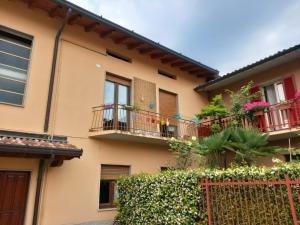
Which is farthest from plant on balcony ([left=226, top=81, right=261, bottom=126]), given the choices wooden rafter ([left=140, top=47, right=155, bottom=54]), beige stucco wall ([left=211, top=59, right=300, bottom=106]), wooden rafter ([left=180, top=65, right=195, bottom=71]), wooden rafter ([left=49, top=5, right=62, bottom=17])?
wooden rafter ([left=49, top=5, right=62, bottom=17])

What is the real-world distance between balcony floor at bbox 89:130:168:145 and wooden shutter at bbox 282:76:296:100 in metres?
5.64

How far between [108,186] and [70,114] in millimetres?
3155

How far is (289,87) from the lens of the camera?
1066 cm

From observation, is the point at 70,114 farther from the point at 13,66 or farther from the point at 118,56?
the point at 118,56

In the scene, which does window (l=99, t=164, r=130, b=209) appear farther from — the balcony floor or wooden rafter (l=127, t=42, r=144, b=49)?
wooden rafter (l=127, t=42, r=144, b=49)

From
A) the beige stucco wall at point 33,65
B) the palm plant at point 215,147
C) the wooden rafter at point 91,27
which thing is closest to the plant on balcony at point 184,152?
the palm plant at point 215,147

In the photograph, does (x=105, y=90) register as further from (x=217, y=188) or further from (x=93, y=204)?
(x=217, y=188)

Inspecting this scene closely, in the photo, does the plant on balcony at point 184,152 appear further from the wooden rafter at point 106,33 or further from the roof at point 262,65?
the wooden rafter at point 106,33

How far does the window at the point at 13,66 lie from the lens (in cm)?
819

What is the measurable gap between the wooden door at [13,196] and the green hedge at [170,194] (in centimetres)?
297

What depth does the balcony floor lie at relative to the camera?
9.09 metres

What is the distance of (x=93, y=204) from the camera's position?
29.0 ft

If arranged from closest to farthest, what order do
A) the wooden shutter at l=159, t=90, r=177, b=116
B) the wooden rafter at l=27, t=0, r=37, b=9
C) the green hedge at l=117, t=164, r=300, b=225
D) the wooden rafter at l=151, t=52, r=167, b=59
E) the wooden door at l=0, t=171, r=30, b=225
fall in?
1. the green hedge at l=117, t=164, r=300, b=225
2. the wooden door at l=0, t=171, r=30, b=225
3. the wooden rafter at l=27, t=0, r=37, b=9
4. the wooden rafter at l=151, t=52, r=167, b=59
5. the wooden shutter at l=159, t=90, r=177, b=116

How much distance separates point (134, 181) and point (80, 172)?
7.59 ft
